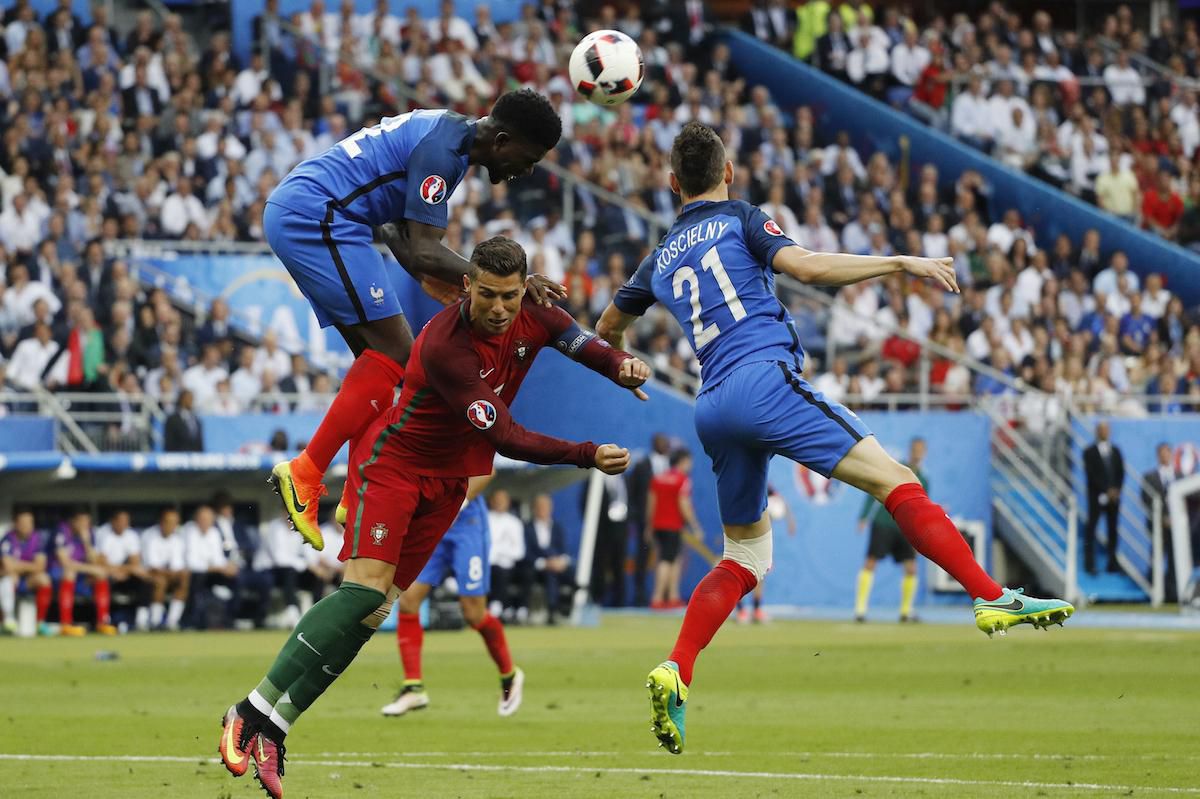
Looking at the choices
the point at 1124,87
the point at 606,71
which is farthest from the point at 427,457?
the point at 1124,87

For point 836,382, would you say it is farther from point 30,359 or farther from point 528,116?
point 528,116

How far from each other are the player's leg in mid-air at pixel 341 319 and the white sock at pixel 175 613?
13.4 meters

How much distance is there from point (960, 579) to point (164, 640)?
14.1m

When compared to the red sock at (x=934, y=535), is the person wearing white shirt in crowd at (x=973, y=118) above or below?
below

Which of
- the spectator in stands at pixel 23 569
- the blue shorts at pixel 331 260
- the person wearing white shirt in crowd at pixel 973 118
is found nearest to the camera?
the blue shorts at pixel 331 260

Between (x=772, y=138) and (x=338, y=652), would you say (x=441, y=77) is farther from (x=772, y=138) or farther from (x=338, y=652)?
(x=338, y=652)

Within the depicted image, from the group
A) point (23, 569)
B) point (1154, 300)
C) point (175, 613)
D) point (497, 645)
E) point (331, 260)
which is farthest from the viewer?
point (1154, 300)

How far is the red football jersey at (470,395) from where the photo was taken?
884 cm

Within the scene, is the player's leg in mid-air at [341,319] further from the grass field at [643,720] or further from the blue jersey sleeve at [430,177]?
the grass field at [643,720]

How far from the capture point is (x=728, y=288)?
30.0 ft

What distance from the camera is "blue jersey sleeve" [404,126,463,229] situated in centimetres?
930

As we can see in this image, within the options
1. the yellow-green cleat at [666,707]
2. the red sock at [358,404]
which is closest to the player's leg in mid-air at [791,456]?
the yellow-green cleat at [666,707]

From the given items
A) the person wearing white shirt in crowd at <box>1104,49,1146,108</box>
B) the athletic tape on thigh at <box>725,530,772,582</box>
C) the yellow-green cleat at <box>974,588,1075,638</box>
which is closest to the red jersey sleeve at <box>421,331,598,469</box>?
the athletic tape on thigh at <box>725,530,772,582</box>

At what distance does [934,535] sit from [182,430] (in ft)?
50.3
